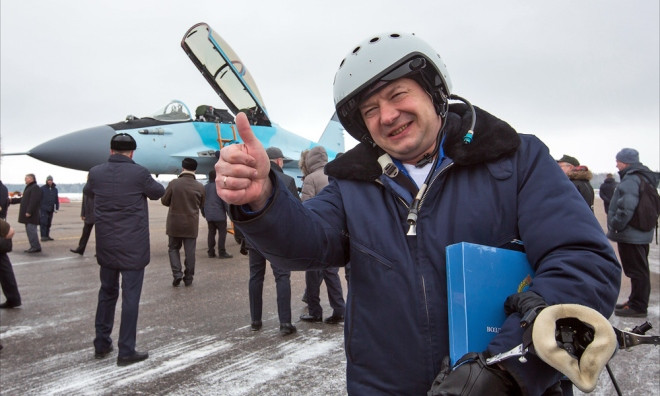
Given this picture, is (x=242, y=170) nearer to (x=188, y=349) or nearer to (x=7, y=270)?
(x=188, y=349)

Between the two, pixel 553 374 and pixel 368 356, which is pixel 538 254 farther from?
pixel 368 356

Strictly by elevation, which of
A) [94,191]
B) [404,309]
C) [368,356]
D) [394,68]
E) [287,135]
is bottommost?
[368,356]

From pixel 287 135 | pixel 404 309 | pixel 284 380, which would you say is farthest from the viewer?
pixel 287 135

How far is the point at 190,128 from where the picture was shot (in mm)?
11453

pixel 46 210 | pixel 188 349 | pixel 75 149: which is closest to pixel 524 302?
pixel 188 349

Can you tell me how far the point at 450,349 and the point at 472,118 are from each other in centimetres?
77

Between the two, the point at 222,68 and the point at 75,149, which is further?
the point at 222,68

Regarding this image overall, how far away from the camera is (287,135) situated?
13734 millimetres

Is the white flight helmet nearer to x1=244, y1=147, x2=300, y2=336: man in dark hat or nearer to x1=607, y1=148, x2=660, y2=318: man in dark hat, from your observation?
x1=244, y1=147, x2=300, y2=336: man in dark hat

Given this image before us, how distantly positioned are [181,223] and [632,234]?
5.97 m

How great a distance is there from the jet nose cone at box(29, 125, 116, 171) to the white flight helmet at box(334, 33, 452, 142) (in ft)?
33.2

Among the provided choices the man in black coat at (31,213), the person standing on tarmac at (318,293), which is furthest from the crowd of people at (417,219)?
the man in black coat at (31,213)

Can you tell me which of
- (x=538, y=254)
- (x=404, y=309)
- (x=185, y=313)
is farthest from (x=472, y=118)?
(x=185, y=313)

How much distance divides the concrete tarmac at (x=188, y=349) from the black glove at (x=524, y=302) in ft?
3.96
